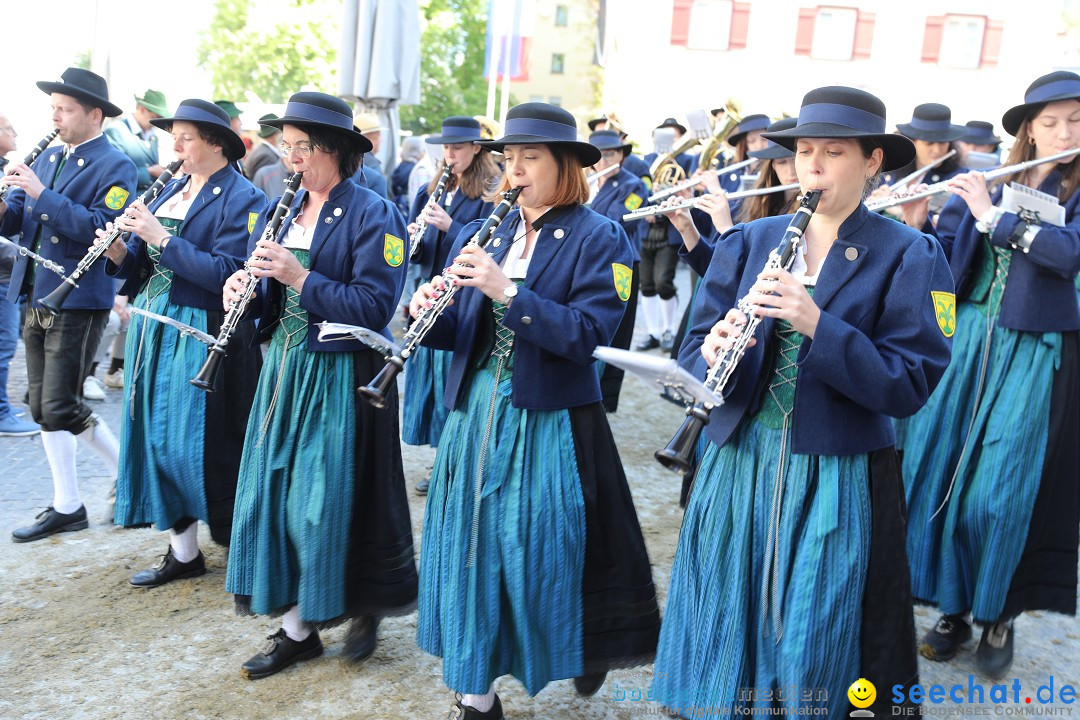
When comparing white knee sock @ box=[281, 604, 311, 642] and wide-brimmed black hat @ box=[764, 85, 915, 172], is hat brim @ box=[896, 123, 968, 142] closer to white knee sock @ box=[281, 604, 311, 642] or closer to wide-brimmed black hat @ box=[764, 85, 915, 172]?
wide-brimmed black hat @ box=[764, 85, 915, 172]

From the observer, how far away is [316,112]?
12.2ft

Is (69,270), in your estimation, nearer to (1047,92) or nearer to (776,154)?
(776,154)

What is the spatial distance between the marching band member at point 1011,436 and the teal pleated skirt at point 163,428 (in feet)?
10.6

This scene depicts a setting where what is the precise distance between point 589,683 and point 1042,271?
2.41 metres

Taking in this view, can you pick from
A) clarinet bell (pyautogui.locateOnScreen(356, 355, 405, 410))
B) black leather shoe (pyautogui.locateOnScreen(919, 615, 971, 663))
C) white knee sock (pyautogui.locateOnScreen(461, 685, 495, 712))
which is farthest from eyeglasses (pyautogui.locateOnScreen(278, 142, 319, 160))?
black leather shoe (pyautogui.locateOnScreen(919, 615, 971, 663))

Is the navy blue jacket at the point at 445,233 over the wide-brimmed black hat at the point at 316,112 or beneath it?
beneath

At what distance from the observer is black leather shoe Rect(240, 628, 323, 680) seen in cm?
380

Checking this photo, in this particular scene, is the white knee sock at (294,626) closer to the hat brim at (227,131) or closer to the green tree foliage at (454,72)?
the hat brim at (227,131)

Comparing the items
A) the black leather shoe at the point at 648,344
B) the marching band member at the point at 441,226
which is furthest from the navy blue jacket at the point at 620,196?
the black leather shoe at the point at 648,344

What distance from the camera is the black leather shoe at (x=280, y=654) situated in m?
3.80

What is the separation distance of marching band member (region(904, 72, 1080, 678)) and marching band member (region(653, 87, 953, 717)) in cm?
145

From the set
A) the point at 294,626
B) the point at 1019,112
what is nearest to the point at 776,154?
the point at 1019,112

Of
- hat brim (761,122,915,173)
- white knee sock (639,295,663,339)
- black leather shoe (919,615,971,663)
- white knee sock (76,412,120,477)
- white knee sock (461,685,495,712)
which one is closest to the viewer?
hat brim (761,122,915,173)

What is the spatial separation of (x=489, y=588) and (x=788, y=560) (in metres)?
1.05
